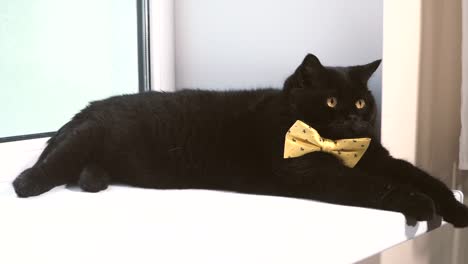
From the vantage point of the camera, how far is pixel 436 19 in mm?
1137

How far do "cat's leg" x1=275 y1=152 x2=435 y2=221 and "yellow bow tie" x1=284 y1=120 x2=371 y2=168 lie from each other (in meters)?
0.01

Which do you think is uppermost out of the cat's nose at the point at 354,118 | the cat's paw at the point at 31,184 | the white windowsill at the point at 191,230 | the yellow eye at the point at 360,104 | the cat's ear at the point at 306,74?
the cat's ear at the point at 306,74

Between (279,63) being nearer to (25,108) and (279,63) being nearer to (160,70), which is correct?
(160,70)

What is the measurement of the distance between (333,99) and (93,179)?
0.50 meters

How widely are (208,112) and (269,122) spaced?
5.8 inches

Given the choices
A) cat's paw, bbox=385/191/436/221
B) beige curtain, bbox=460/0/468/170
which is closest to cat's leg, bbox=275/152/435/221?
cat's paw, bbox=385/191/436/221

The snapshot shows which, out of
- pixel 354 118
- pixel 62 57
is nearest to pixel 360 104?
pixel 354 118

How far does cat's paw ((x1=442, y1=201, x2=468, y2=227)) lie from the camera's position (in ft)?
2.98

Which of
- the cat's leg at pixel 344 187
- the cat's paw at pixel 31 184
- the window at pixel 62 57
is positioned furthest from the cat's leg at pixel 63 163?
the cat's leg at pixel 344 187

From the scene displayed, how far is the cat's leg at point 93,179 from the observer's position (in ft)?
3.33

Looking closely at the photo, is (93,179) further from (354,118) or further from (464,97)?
(464,97)

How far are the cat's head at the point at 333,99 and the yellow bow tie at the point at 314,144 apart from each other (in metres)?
0.02

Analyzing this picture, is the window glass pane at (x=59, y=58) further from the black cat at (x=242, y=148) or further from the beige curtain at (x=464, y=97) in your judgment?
the beige curtain at (x=464, y=97)

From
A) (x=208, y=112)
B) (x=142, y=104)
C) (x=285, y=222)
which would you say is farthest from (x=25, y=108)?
(x=285, y=222)
